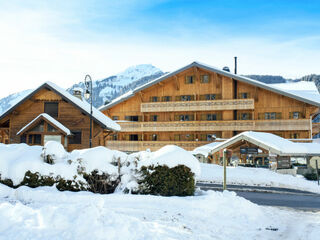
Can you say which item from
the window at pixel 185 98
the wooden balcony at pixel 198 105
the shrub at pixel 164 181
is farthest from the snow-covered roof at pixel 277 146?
the shrub at pixel 164 181

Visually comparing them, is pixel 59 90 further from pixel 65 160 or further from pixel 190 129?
pixel 190 129

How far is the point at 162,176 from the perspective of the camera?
38.5 ft

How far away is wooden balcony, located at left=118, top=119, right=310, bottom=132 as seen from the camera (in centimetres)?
3597

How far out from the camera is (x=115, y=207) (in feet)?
31.8

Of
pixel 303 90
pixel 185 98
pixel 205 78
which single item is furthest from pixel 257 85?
pixel 185 98

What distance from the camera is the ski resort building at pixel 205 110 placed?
122ft

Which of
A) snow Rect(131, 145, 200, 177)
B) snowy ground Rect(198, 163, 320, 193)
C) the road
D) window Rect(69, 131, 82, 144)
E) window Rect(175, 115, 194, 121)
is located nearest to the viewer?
snow Rect(131, 145, 200, 177)

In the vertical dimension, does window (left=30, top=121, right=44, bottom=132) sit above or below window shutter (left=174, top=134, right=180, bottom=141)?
above

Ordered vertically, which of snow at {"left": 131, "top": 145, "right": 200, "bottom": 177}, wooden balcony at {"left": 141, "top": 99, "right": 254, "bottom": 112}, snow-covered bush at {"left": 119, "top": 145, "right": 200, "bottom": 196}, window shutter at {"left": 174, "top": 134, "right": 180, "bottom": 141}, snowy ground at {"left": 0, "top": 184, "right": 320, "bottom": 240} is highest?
wooden balcony at {"left": 141, "top": 99, "right": 254, "bottom": 112}

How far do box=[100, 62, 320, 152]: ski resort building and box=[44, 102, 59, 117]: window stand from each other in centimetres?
1412

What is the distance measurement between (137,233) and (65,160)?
6744 millimetres

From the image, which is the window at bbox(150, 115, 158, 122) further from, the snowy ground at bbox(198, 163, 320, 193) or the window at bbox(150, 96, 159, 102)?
the snowy ground at bbox(198, 163, 320, 193)

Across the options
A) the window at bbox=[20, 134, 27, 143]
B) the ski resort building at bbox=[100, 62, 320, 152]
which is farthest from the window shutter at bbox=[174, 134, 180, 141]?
the window at bbox=[20, 134, 27, 143]

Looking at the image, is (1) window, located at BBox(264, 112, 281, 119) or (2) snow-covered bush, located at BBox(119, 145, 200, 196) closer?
(2) snow-covered bush, located at BBox(119, 145, 200, 196)
